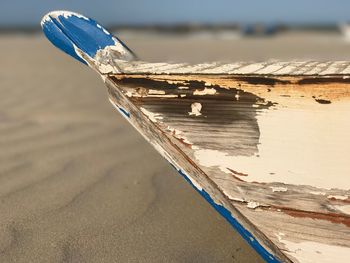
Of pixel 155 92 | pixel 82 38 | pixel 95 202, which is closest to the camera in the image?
pixel 155 92

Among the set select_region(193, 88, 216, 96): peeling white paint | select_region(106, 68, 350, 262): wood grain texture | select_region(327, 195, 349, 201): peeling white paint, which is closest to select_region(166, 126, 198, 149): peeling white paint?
select_region(106, 68, 350, 262): wood grain texture

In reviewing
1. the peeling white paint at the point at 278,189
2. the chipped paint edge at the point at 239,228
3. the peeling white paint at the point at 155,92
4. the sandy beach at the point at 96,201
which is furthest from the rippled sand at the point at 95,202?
the peeling white paint at the point at 155,92

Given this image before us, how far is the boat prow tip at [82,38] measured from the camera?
129 centimetres

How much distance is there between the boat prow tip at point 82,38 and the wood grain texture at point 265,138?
80 mm

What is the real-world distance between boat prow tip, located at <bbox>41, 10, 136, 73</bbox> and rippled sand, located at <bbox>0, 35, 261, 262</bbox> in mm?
544

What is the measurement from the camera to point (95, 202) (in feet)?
5.93

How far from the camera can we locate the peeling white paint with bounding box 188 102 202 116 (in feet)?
3.88

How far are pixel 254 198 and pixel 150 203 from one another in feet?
2.29

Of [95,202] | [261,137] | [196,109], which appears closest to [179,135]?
[196,109]

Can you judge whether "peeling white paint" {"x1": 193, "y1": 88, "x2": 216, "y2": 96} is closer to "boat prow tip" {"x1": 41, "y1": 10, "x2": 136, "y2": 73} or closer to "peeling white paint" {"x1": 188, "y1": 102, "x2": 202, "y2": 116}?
"peeling white paint" {"x1": 188, "y1": 102, "x2": 202, "y2": 116}

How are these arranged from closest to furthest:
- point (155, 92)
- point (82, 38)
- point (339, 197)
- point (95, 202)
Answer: point (339, 197) < point (155, 92) < point (82, 38) < point (95, 202)

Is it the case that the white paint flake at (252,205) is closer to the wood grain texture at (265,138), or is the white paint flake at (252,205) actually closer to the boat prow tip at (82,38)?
the wood grain texture at (265,138)

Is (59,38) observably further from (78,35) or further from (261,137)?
(261,137)

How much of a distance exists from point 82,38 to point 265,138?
53 cm
